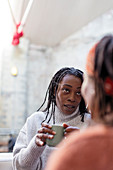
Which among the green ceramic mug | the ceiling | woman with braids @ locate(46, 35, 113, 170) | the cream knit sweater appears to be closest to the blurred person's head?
woman with braids @ locate(46, 35, 113, 170)

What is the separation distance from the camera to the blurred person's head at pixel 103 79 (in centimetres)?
54

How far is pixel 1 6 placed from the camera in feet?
15.1

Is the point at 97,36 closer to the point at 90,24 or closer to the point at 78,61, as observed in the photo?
the point at 90,24

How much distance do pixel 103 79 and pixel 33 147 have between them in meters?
0.57

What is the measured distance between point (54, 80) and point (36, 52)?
556 cm

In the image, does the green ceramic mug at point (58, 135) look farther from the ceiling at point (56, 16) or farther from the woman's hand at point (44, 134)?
the ceiling at point (56, 16)

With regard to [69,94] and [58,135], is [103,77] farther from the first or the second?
[69,94]

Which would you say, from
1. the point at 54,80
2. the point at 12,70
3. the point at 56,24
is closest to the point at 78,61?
the point at 56,24

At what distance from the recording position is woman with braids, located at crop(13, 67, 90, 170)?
3.71 ft

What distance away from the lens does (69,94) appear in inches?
46.2

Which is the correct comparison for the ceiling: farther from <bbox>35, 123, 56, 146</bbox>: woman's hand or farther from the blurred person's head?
the blurred person's head

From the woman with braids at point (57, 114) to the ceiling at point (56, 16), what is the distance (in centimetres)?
341

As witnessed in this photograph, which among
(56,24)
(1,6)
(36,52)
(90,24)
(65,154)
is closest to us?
(65,154)

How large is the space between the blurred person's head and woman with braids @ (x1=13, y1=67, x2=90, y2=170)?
0.56 meters
